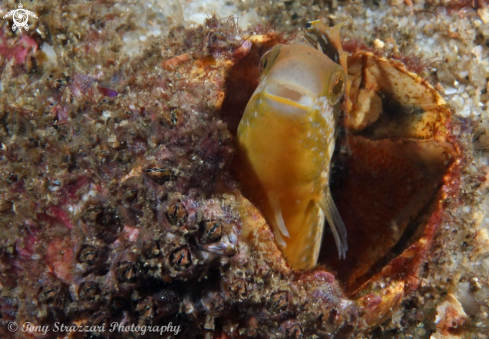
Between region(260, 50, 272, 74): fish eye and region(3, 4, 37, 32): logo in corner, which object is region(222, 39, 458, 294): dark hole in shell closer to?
region(260, 50, 272, 74): fish eye

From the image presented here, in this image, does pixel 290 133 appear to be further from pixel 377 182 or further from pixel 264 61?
pixel 377 182

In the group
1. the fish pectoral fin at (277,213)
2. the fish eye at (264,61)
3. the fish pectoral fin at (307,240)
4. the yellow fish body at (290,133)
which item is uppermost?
the fish eye at (264,61)

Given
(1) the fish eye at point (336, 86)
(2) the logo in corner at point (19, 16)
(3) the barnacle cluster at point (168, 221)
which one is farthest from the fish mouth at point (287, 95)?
(2) the logo in corner at point (19, 16)

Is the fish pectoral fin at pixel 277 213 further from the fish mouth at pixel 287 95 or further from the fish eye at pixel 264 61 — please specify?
the fish eye at pixel 264 61

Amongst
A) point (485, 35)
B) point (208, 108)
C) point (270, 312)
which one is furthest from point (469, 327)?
point (485, 35)

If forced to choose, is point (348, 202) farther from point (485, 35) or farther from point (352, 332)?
point (485, 35)

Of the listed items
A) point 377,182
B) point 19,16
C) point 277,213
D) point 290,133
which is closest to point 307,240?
point 277,213
